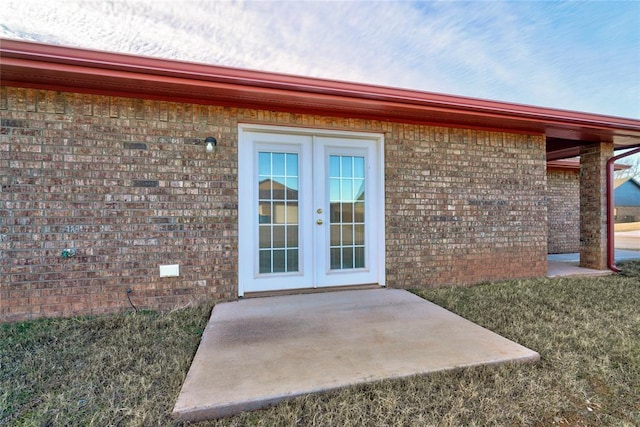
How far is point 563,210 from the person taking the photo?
27.1 feet

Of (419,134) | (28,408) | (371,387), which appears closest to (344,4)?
(419,134)

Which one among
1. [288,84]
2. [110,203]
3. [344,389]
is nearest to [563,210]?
[288,84]

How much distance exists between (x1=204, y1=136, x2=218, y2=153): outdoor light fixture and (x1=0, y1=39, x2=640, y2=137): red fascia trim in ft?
2.23

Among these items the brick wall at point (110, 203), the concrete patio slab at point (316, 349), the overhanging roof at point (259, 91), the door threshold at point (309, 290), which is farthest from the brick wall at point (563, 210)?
the brick wall at point (110, 203)

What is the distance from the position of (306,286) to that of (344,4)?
18.0 ft

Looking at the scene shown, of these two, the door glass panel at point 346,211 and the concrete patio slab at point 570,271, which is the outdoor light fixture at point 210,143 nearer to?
the door glass panel at point 346,211

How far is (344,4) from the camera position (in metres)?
5.90

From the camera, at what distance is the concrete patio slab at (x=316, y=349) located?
1.87 meters

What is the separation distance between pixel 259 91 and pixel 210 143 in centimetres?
90

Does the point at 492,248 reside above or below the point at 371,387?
above

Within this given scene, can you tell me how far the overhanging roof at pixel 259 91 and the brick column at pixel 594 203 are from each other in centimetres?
84

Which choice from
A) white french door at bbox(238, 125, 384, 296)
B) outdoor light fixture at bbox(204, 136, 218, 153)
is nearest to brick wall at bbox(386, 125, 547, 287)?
white french door at bbox(238, 125, 384, 296)

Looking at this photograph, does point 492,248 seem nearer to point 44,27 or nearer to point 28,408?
point 28,408

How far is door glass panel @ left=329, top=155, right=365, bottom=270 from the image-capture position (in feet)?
14.1
